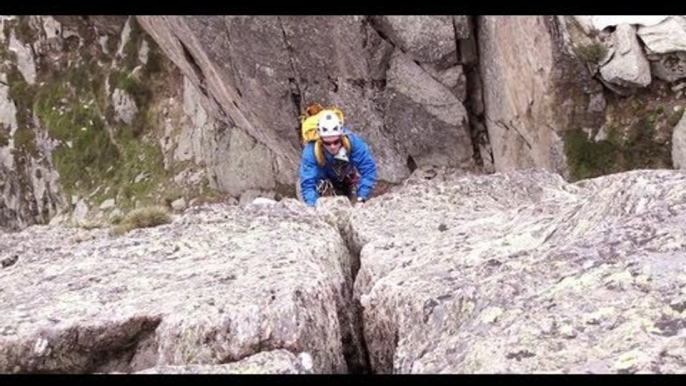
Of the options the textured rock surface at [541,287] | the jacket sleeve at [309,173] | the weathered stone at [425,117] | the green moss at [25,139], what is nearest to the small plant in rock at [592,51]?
the weathered stone at [425,117]

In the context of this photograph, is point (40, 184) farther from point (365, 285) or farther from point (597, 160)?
point (365, 285)

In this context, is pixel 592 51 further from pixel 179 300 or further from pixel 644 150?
pixel 179 300

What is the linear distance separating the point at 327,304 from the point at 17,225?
48.2 m

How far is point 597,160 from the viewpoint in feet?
94.4

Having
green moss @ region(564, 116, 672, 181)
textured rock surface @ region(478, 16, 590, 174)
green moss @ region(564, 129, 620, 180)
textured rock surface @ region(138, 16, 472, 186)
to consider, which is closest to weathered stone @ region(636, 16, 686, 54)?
textured rock surface @ region(478, 16, 590, 174)

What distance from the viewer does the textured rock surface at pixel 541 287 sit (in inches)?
242

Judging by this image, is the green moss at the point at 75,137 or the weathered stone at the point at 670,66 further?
the green moss at the point at 75,137

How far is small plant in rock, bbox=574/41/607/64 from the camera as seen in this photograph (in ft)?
89.1

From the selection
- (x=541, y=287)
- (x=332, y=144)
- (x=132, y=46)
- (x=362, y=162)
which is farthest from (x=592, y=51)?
(x=132, y=46)

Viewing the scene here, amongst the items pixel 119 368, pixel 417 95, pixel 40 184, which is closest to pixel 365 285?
pixel 119 368

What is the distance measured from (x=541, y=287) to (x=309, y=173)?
30.2 ft

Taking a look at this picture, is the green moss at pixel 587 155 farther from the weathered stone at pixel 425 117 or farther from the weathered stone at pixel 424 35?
the weathered stone at pixel 424 35

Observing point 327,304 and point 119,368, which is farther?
point 327,304

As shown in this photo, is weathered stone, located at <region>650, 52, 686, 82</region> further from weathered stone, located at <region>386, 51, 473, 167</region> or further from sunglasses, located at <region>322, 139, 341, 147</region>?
sunglasses, located at <region>322, 139, 341, 147</region>
